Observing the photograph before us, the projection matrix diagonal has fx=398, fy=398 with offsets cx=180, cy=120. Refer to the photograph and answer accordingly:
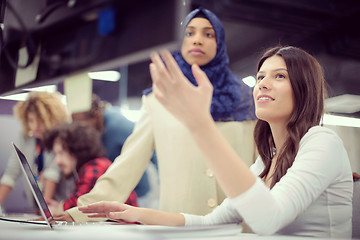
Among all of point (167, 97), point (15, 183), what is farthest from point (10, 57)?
point (15, 183)

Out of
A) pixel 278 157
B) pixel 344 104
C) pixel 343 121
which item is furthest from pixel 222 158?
pixel 344 104

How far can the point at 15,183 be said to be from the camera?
80.1 inches

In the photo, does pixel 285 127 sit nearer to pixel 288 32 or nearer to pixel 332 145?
pixel 332 145

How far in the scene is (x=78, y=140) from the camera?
201 centimetres

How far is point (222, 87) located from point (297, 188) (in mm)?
792

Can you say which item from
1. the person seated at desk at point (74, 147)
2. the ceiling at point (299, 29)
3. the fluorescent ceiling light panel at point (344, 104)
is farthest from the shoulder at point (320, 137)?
the ceiling at point (299, 29)

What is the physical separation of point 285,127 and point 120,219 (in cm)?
51

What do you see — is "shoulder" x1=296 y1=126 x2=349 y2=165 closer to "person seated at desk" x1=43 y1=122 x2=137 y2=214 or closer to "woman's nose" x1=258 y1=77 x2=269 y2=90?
"woman's nose" x1=258 y1=77 x2=269 y2=90

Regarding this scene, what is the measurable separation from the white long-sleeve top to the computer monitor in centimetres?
35

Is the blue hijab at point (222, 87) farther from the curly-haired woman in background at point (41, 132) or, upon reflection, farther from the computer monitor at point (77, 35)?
the curly-haired woman in background at point (41, 132)

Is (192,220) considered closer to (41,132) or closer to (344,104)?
(41,132)

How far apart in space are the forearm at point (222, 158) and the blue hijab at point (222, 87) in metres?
0.80

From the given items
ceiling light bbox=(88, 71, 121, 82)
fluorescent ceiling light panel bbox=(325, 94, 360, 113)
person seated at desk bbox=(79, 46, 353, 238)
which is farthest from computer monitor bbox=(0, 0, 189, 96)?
ceiling light bbox=(88, 71, 121, 82)

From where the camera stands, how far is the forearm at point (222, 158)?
0.66 metres
